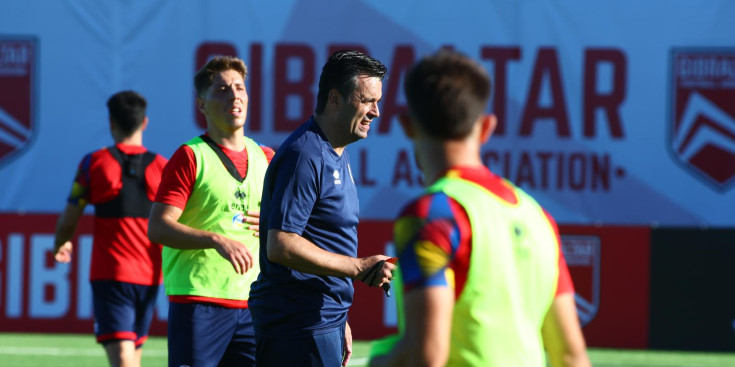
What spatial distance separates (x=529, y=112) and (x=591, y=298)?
345 cm

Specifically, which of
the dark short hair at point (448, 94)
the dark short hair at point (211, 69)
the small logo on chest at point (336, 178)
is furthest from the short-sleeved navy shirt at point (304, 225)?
the dark short hair at point (448, 94)

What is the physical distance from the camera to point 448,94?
248 centimetres

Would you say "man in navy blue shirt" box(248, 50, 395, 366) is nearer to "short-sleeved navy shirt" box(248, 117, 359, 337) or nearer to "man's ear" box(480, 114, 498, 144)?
"short-sleeved navy shirt" box(248, 117, 359, 337)

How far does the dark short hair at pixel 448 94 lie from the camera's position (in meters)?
2.49

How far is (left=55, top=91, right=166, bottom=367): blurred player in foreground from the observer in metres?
6.81

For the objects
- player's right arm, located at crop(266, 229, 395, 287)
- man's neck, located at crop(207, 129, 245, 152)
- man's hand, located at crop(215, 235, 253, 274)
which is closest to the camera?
player's right arm, located at crop(266, 229, 395, 287)

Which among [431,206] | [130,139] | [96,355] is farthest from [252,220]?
[96,355]

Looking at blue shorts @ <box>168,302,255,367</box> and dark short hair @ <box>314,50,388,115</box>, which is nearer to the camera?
dark short hair @ <box>314,50,388,115</box>

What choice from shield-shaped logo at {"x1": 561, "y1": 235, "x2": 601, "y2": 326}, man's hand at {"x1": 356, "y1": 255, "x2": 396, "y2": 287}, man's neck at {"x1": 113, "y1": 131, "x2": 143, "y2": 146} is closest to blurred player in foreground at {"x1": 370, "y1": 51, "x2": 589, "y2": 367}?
man's hand at {"x1": 356, "y1": 255, "x2": 396, "y2": 287}

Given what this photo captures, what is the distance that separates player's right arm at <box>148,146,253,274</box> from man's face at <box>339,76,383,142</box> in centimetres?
75

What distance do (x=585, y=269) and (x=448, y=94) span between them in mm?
8728

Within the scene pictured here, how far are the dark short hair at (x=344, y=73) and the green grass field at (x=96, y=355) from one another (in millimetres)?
5471

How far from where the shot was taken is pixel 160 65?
44.9 ft

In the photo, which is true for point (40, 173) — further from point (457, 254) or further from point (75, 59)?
point (457, 254)
